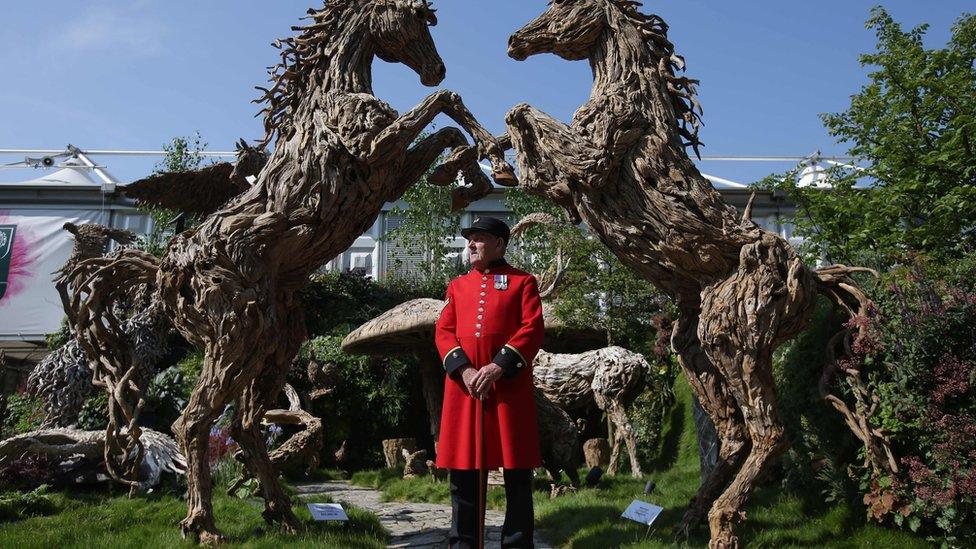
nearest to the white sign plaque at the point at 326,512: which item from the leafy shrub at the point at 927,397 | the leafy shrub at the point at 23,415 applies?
the leafy shrub at the point at 927,397

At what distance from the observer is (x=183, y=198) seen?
19.2ft

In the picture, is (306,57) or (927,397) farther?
(306,57)

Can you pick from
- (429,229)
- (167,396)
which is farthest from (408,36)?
(429,229)

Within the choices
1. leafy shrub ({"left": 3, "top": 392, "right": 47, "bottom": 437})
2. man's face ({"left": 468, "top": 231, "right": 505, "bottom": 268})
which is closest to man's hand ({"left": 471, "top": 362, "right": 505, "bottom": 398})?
man's face ({"left": 468, "top": 231, "right": 505, "bottom": 268})

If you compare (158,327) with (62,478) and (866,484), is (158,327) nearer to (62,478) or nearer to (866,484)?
(62,478)

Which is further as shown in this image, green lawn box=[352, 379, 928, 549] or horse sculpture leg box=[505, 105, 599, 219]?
horse sculpture leg box=[505, 105, 599, 219]

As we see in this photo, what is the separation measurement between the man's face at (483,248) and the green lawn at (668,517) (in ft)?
6.57

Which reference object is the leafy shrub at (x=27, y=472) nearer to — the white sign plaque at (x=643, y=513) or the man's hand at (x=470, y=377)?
the man's hand at (x=470, y=377)

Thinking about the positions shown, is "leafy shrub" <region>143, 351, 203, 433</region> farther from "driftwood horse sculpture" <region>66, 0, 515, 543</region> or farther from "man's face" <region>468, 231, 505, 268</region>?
"man's face" <region>468, 231, 505, 268</region>

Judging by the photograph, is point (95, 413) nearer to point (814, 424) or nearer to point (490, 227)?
point (490, 227)

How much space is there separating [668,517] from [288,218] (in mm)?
3466

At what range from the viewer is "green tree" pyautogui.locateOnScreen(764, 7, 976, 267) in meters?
6.90

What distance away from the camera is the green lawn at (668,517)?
4.10 metres

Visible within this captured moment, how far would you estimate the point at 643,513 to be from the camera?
15.2 feet
